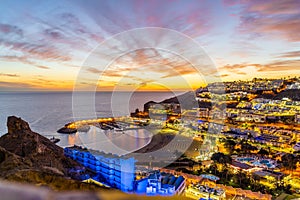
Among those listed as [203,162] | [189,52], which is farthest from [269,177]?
[189,52]

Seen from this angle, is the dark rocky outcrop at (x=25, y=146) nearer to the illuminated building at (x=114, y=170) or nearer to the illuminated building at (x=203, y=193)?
the illuminated building at (x=114, y=170)

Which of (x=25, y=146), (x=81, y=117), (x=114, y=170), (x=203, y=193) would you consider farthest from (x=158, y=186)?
(x=81, y=117)

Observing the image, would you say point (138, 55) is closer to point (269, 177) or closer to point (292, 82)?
point (269, 177)

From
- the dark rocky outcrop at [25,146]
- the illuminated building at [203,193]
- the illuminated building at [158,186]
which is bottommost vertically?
the illuminated building at [203,193]

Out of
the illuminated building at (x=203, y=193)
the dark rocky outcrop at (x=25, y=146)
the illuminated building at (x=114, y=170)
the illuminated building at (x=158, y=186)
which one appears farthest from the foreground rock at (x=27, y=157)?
the illuminated building at (x=203, y=193)

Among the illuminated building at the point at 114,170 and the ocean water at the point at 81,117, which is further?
the ocean water at the point at 81,117

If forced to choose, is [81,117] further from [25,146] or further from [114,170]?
[25,146]

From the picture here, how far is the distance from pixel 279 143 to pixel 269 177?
26.2 feet

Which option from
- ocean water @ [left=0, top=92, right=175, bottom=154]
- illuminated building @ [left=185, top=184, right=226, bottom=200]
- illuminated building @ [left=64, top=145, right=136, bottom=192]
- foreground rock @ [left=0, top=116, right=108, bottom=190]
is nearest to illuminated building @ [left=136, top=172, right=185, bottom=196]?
illuminated building @ [left=64, top=145, right=136, bottom=192]

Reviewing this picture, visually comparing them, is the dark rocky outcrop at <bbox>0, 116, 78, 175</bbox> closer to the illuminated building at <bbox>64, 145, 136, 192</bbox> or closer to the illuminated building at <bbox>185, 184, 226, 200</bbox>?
the illuminated building at <bbox>64, 145, 136, 192</bbox>

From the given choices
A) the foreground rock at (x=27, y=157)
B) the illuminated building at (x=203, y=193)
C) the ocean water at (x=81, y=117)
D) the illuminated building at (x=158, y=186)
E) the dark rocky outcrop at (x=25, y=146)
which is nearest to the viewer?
the foreground rock at (x=27, y=157)

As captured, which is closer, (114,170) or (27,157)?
(27,157)

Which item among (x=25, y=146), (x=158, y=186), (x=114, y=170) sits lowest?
(x=158, y=186)

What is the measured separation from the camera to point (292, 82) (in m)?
42.4
